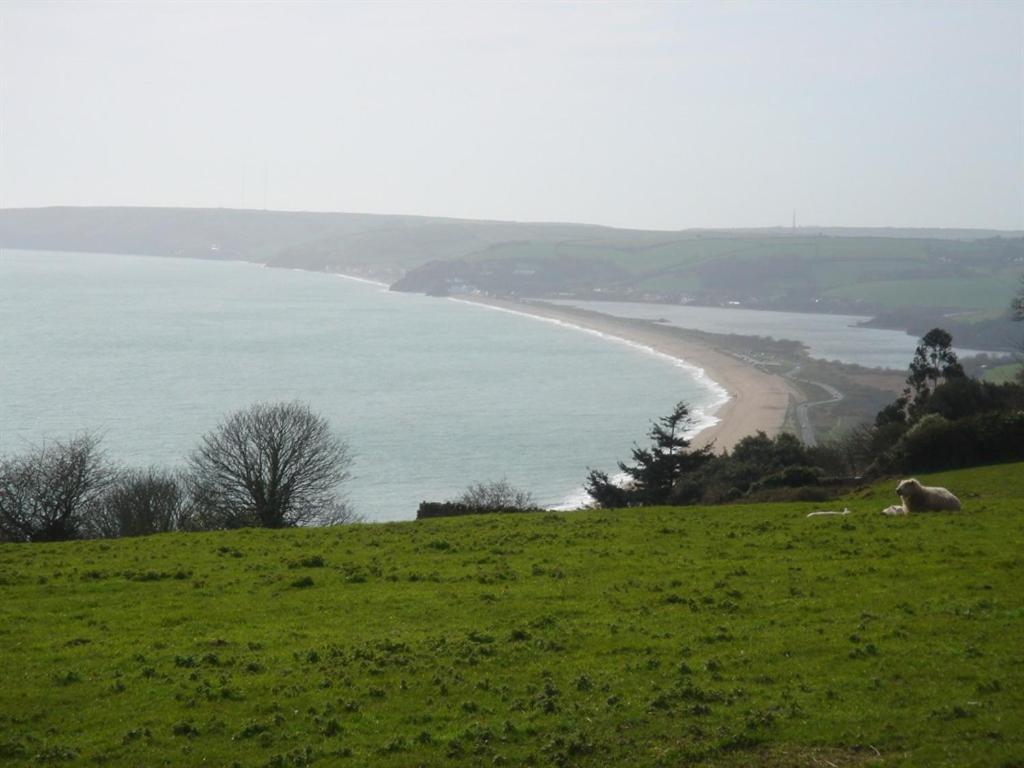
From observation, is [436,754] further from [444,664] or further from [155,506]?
[155,506]

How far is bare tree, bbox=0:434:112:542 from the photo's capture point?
27422mm

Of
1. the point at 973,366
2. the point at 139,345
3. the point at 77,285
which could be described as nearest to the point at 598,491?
the point at 973,366

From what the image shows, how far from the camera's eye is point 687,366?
349 feet

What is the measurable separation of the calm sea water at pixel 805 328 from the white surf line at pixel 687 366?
434 inches

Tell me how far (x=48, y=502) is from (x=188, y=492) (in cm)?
947

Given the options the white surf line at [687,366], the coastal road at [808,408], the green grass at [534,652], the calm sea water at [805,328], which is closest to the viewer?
the green grass at [534,652]

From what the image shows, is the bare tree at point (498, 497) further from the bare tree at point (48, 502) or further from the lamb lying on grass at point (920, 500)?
the lamb lying on grass at point (920, 500)

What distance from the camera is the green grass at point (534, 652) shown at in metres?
8.24

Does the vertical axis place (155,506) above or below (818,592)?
below

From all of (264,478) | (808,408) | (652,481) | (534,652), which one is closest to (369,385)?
(808,408)

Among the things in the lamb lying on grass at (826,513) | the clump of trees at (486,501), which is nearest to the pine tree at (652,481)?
the clump of trees at (486,501)

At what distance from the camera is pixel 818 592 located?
12375 millimetres

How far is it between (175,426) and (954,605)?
2469 inches

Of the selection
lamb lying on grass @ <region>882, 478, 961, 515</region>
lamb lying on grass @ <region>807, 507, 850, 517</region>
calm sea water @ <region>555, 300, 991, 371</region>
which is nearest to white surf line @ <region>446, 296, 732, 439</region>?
calm sea water @ <region>555, 300, 991, 371</region>
